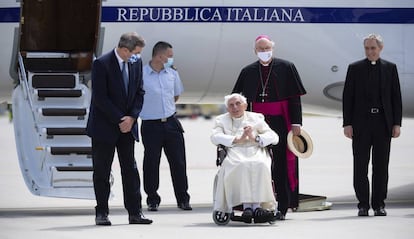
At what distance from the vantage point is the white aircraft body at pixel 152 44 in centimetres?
1319

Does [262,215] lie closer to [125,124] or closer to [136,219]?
[136,219]

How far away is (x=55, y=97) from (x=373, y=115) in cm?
333

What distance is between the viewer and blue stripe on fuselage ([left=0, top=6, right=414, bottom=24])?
43.9 ft

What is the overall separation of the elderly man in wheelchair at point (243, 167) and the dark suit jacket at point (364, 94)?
117 centimetres

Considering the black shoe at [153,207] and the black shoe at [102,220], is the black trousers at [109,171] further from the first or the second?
the black shoe at [153,207]

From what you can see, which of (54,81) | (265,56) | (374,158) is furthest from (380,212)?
(54,81)

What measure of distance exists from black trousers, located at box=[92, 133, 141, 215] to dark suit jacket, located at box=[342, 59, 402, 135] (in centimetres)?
232

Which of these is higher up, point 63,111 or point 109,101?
point 109,101

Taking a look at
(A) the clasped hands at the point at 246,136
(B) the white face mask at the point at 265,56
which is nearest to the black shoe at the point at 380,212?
(A) the clasped hands at the point at 246,136

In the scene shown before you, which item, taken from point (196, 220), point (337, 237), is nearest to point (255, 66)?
point (196, 220)

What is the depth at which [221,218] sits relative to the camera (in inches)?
457

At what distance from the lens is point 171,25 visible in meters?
13.5

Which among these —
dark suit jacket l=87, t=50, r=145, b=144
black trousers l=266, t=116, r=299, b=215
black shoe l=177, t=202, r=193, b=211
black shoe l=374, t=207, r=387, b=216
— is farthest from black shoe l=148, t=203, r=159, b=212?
black shoe l=374, t=207, r=387, b=216

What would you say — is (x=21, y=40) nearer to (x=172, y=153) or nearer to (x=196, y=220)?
(x=172, y=153)
